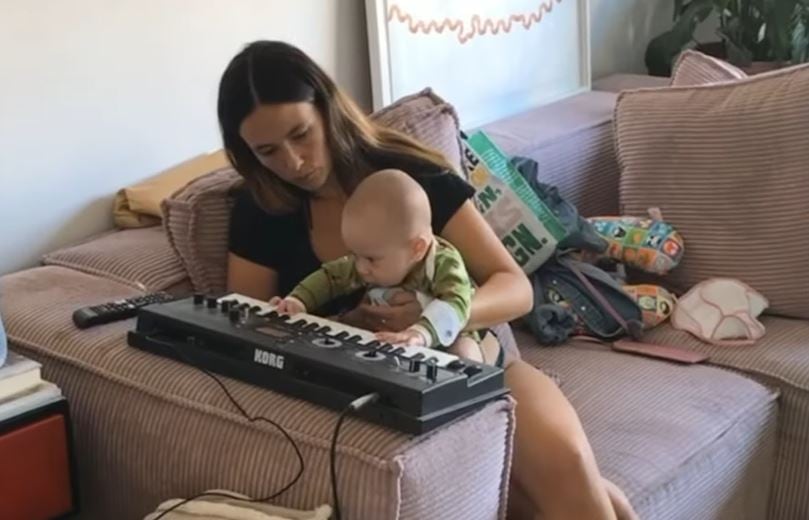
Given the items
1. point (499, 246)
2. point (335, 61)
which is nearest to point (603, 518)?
point (499, 246)

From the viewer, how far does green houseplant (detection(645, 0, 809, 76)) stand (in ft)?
10.3

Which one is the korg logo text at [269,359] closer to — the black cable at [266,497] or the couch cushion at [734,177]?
the black cable at [266,497]

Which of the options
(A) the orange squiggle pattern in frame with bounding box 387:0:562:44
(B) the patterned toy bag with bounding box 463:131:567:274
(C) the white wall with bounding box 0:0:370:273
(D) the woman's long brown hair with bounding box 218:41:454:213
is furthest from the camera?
(A) the orange squiggle pattern in frame with bounding box 387:0:562:44

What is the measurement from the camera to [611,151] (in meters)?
2.62

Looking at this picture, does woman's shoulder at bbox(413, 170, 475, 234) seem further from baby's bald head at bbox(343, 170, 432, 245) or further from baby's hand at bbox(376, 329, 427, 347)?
baby's hand at bbox(376, 329, 427, 347)

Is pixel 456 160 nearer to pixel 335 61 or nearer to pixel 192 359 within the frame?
pixel 335 61

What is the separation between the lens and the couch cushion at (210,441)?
1257mm

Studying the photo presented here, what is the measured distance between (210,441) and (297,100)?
535 mm

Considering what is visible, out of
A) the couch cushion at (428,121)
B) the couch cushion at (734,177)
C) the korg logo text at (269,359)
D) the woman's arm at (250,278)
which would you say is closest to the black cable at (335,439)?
the korg logo text at (269,359)

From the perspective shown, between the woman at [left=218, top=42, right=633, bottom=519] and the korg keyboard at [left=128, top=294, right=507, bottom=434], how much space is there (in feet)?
0.70

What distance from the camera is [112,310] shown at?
5.33 feet

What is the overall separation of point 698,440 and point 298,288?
0.69m

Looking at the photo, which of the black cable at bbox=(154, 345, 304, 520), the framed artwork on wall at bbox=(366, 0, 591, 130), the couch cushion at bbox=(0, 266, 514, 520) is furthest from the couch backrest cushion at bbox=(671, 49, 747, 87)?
the black cable at bbox=(154, 345, 304, 520)

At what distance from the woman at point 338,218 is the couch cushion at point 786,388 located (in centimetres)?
48
